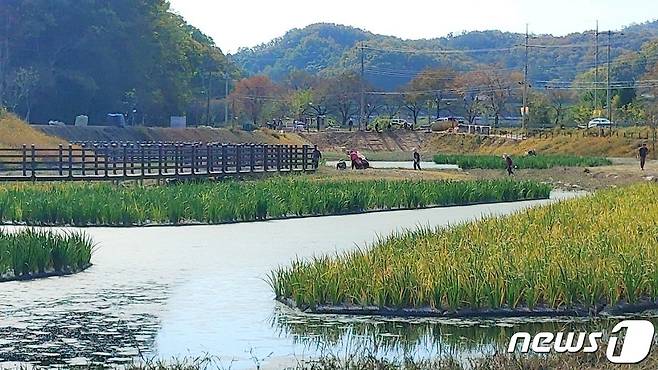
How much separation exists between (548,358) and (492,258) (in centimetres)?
524

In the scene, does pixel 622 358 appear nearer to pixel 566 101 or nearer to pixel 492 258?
pixel 492 258

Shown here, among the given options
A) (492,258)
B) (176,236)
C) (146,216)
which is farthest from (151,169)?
(492,258)

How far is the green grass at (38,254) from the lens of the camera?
1798cm

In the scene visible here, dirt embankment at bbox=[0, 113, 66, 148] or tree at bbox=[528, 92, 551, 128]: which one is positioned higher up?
tree at bbox=[528, 92, 551, 128]

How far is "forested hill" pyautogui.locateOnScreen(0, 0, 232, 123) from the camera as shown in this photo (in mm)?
73375

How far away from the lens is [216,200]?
2964 centimetres

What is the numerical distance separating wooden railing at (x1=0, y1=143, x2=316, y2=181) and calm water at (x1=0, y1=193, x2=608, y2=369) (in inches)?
646

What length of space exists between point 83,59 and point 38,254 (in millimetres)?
60359

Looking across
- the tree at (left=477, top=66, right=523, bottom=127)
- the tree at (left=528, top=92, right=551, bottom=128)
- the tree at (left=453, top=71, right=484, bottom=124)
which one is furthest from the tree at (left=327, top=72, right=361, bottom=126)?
the tree at (left=528, top=92, right=551, bottom=128)

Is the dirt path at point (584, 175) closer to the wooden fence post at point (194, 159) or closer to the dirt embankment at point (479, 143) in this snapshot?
the wooden fence post at point (194, 159)

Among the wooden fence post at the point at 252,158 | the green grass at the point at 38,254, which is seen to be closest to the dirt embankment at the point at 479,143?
the wooden fence post at the point at 252,158

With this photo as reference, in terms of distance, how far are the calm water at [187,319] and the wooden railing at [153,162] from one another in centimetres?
1640

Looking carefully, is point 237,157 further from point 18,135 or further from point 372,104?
point 372,104

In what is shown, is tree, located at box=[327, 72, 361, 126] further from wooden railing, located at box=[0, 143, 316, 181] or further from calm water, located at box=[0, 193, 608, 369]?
calm water, located at box=[0, 193, 608, 369]
